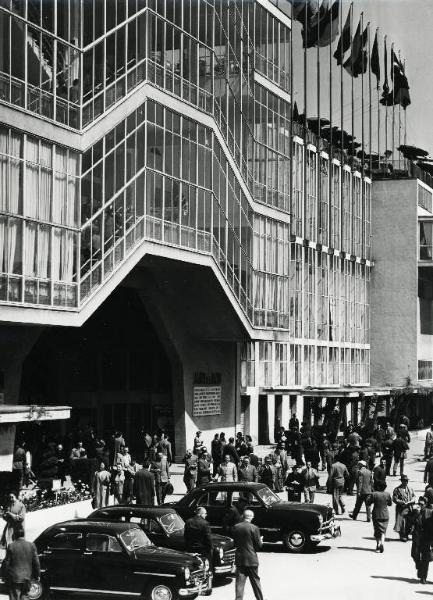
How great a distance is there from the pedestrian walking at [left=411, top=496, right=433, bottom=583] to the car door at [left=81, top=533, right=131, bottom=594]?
5.15m

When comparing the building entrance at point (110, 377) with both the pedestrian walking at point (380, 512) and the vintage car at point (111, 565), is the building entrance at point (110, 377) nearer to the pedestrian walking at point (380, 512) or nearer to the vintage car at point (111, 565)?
the pedestrian walking at point (380, 512)

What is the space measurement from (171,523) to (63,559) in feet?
8.62

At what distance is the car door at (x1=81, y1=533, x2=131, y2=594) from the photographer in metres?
17.8

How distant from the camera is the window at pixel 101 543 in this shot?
18.0 metres

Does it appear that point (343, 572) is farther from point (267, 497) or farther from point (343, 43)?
point (343, 43)

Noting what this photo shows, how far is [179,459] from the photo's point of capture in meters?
43.7

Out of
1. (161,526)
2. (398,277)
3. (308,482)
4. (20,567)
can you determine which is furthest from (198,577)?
(398,277)

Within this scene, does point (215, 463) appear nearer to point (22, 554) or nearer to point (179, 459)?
point (179, 459)

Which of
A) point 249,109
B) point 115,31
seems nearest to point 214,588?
point 115,31

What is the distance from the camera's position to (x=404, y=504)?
2530 cm

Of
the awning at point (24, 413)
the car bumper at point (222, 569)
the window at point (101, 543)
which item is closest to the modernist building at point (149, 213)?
the awning at point (24, 413)

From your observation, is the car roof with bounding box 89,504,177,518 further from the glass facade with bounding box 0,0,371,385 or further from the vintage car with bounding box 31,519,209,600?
the glass facade with bounding box 0,0,371,385

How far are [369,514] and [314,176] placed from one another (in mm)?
36589

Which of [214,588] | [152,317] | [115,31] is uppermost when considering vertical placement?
[115,31]
